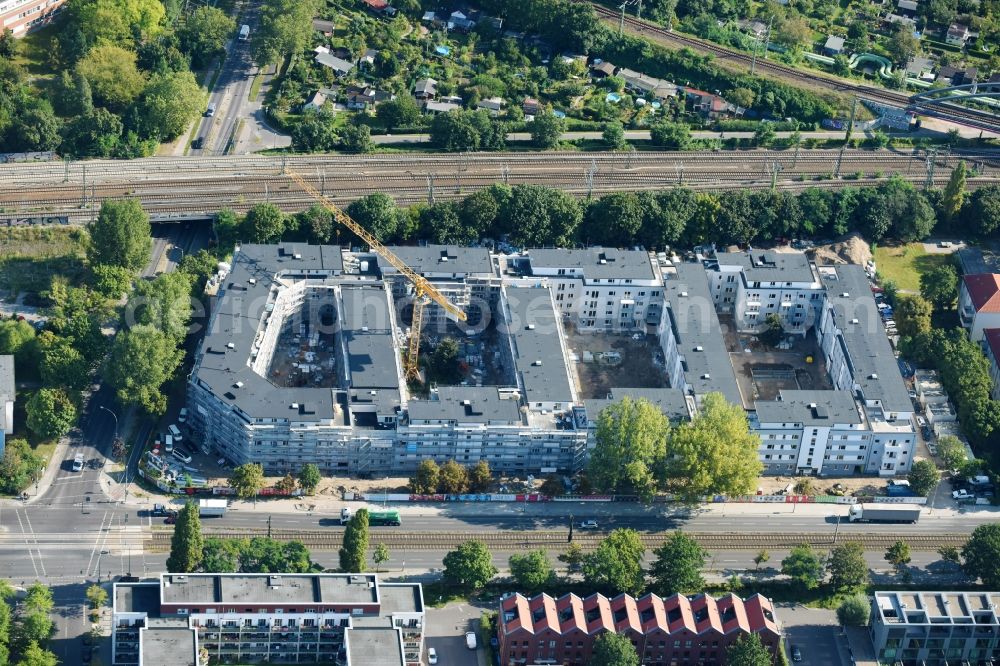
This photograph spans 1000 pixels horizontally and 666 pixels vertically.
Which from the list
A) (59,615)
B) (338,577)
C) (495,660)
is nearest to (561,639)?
(495,660)

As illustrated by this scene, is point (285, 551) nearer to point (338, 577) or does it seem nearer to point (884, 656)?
point (338, 577)

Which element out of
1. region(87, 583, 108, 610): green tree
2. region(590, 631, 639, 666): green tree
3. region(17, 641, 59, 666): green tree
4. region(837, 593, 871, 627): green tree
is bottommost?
region(87, 583, 108, 610): green tree

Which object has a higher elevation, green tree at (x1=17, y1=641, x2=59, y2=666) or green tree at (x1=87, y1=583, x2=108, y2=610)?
green tree at (x1=17, y1=641, x2=59, y2=666)

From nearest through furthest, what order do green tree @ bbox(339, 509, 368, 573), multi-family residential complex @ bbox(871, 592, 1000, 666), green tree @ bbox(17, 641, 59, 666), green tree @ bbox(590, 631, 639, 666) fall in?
green tree @ bbox(17, 641, 59, 666), green tree @ bbox(590, 631, 639, 666), multi-family residential complex @ bbox(871, 592, 1000, 666), green tree @ bbox(339, 509, 368, 573)

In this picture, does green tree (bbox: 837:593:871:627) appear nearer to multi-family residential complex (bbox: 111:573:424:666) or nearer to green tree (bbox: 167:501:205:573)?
multi-family residential complex (bbox: 111:573:424:666)

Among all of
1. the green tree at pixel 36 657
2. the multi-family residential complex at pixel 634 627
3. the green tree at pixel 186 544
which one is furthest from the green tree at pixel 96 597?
the multi-family residential complex at pixel 634 627

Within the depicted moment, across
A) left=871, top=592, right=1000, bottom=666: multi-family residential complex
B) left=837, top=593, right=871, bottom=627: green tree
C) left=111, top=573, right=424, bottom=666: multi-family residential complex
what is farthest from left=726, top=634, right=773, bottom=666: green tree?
left=111, top=573, right=424, bottom=666: multi-family residential complex

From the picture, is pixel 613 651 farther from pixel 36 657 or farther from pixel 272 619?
pixel 36 657
